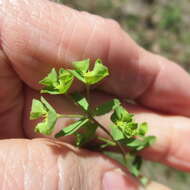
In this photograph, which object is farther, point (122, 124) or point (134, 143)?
point (134, 143)

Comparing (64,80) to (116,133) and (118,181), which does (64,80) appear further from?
(118,181)

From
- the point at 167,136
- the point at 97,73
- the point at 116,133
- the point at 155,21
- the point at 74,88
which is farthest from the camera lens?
the point at 155,21

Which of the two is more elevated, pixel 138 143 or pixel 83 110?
pixel 83 110

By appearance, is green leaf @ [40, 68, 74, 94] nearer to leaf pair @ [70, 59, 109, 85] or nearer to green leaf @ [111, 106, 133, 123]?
leaf pair @ [70, 59, 109, 85]

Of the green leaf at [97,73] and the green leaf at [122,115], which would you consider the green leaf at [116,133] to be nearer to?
the green leaf at [122,115]

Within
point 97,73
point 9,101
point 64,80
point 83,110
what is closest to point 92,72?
point 97,73

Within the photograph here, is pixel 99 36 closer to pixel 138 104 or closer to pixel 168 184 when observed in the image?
pixel 138 104

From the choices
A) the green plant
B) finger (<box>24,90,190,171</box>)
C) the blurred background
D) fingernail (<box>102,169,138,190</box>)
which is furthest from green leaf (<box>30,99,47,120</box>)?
the blurred background

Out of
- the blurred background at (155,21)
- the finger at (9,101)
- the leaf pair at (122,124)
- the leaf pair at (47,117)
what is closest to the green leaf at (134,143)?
the leaf pair at (122,124)
